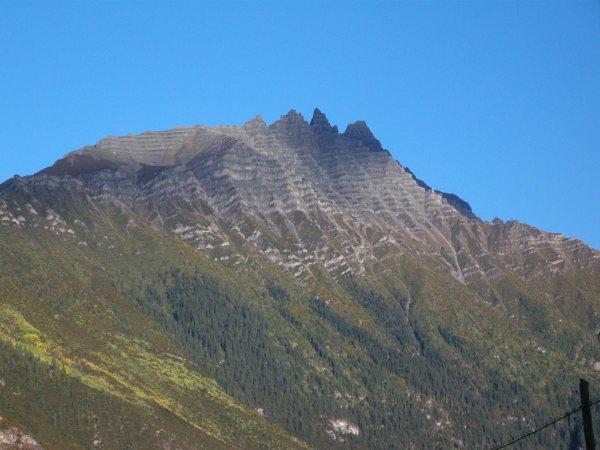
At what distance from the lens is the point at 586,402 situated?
5816 cm

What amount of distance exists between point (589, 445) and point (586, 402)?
2.30 metres

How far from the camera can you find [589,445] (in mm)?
57562
